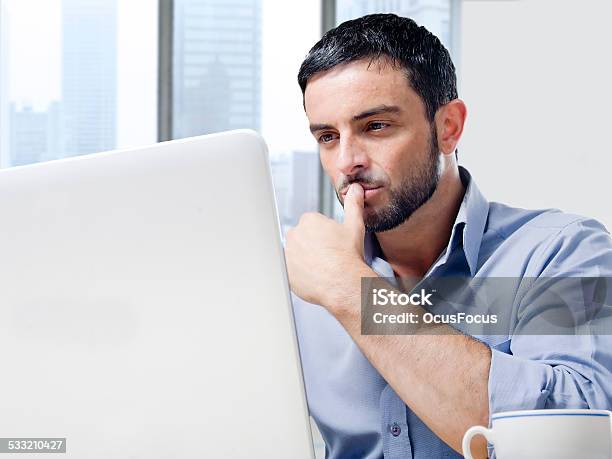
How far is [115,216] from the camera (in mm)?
653

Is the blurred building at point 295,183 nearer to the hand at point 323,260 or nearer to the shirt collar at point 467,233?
the shirt collar at point 467,233

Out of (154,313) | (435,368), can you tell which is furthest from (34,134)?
(154,313)

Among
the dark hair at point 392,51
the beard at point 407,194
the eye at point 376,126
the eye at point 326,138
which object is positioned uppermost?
the dark hair at point 392,51

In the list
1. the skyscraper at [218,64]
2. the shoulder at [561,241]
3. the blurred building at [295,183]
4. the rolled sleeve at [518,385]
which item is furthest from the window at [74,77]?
the rolled sleeve at [518,385]

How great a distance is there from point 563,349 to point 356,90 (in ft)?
1.84

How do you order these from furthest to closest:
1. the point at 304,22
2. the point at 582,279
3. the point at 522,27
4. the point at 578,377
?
the point at 304,22 → the point at 522,27 → the point at 582,279 → the point at 578,377

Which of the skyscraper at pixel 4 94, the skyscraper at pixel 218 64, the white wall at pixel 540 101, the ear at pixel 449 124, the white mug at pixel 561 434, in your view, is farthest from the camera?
the skyscraper at pixel 218 64

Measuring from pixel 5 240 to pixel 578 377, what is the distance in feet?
2.14

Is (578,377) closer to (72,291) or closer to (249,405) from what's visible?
(249,405)

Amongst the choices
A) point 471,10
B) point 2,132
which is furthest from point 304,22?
point 2,132

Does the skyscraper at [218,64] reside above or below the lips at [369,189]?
above

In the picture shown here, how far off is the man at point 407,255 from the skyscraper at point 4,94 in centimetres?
225

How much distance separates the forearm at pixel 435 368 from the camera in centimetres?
90

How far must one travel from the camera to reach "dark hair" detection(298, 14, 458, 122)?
1.34 meters
